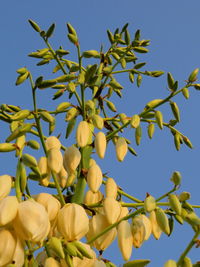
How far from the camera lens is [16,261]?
4.65ft

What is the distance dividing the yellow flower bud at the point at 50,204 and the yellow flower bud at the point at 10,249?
0.64 ft

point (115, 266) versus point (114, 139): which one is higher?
point (114, 139)

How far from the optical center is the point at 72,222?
1.52m

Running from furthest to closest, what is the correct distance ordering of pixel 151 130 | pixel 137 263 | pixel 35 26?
pixel 35 26, pixel 151 130, pixel 137 263

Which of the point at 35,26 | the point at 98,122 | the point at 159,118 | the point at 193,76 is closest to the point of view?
the point at 98,122

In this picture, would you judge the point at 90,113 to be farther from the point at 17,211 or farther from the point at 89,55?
the point at 17,211

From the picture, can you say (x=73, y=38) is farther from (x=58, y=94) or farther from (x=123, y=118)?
(x=123, y=118)

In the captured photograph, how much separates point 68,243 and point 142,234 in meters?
0.29

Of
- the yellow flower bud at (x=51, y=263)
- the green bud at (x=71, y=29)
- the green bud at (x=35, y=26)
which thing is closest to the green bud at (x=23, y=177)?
the yellow flower bud at (x=51, y=263)

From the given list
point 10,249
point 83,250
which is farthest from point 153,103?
point 10,249

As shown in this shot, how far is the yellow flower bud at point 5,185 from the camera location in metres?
1.52

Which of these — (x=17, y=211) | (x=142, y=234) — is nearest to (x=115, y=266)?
(x=142, y=234)

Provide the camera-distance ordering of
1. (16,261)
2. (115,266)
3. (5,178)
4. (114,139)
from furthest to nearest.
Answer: (114,139) → (115,266) → (5,178) → (16,261)

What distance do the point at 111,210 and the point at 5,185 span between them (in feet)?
1.22
